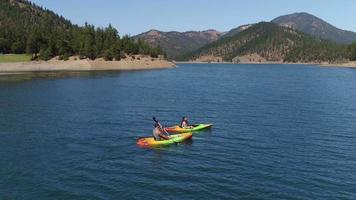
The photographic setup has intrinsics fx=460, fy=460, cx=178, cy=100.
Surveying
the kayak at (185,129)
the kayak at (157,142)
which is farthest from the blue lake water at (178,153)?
the kayak at (185,129)

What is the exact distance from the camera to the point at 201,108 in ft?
292

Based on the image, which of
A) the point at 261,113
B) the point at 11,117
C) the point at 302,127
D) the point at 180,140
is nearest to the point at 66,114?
the point at 11,117

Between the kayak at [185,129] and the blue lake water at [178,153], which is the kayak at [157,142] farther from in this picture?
the kayak at [185,129]

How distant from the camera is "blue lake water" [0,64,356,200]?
38250mm

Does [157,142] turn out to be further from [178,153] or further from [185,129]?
[185,129]

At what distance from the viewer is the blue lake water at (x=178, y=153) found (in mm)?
38250

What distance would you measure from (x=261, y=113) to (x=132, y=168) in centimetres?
3973

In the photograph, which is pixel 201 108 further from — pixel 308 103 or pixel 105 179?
pixel 105 179

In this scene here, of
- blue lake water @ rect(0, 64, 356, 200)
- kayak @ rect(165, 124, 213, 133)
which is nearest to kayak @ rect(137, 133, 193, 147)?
blue lake water @ rect(0, 64, 356, 200)

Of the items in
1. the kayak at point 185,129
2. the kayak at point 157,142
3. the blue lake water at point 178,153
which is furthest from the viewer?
the kayak at point 185,129

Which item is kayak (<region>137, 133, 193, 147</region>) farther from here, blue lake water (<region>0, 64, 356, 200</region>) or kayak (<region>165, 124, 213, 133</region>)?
kayak (<region>165, 124, 213, 133</region>)

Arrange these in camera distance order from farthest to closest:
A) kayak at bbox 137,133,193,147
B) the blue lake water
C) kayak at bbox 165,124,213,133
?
kayak at bbox 165,124,213,133 → kayak at bbox 137,133,193,147 → the blue lake water

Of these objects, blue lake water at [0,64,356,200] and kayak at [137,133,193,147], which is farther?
kayak at [137,133,193,147]

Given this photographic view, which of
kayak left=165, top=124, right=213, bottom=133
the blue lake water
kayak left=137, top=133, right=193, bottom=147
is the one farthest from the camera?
kayak left=165, top=124, right=213, bottom=133
